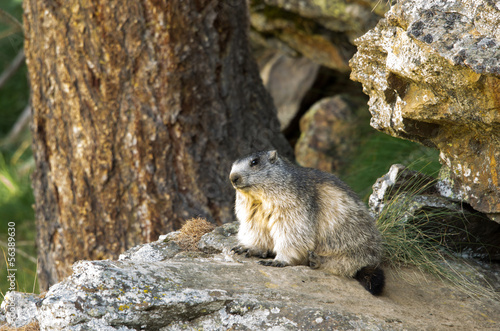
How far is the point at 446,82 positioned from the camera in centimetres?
425

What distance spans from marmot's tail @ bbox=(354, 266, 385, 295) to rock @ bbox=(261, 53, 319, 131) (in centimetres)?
660

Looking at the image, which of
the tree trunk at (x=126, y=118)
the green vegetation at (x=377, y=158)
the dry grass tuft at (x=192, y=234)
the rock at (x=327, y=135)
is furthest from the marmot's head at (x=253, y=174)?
the rock at (x=327, y=135)

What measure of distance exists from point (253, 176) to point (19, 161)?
956cm

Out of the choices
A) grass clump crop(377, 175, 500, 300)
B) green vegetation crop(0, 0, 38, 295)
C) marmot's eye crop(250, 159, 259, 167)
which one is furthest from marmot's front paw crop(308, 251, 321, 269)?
green vegetation crop(0, 0, 38, 295)

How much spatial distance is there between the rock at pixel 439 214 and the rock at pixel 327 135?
3.84 m

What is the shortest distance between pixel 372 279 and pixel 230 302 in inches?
54.4

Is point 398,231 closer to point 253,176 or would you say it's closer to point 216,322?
point 253,176

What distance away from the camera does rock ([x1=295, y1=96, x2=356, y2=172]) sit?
32.9 ft

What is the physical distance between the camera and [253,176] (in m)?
5.00

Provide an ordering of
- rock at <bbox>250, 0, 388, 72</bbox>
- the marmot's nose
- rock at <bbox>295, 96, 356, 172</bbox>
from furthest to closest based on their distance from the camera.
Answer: rock at <bbox>295, 96, 356, 172</bbox>, rock at <bbox>250, 0, 388, 72</bbox>, the marmot's nose

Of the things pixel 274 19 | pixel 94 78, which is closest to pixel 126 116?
pixel 94 78

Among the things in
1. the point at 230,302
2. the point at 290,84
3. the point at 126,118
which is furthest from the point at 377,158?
the point at 230,302

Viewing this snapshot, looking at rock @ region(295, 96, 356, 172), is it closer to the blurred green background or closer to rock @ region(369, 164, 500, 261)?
the blurred green background

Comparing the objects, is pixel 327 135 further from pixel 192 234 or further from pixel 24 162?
pixel 24 162
